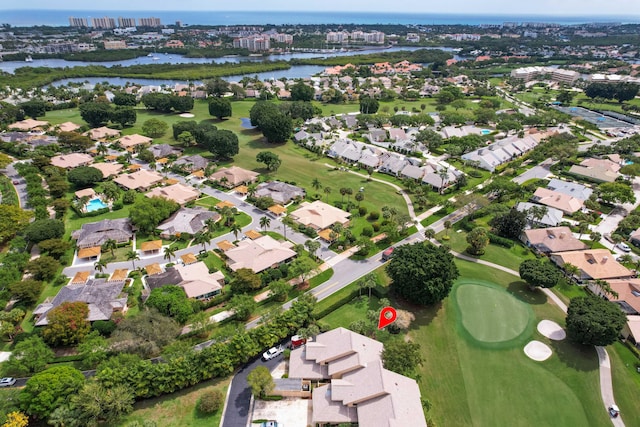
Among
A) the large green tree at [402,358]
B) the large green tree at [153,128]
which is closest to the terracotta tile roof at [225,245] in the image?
the large green tree at [402,358]

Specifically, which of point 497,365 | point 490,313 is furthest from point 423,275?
point 497,365

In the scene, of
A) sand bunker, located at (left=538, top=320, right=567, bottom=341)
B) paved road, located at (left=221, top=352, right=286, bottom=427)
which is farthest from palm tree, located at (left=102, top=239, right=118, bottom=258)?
sand bunker, located at (left=538, top=320, right=567, bottom=341)

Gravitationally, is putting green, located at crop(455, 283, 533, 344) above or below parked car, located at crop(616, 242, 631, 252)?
below

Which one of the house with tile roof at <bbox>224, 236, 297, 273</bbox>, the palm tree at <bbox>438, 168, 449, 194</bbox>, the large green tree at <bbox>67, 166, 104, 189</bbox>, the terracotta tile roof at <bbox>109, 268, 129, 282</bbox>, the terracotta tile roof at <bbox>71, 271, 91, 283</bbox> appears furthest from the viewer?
the palm tree at <bbox>438, 168, 449, 194</bbox>

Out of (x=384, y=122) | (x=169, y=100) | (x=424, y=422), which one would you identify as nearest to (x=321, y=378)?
(x=424, y=422)

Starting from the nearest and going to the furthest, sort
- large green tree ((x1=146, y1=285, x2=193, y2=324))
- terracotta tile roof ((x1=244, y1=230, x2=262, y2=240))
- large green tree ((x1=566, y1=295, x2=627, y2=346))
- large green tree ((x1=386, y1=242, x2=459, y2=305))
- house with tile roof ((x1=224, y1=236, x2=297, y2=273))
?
large green tree ((x1=566, y1=295, x2=627, y2=346)) < large green tree ((x1=146, y1=285, x2=193, y2=324)) < large green tree ((x1=386, y1=242, x2=459, y2=305)) < house with tile roof ((x1=224, y1=236, x2=297, y2=273)) < terracotta tile roof ((x1=244, y1=230, x2=262, y2=240))

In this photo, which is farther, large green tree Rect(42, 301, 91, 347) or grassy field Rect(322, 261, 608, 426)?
large green tree Rect(42, 301, 91, 347)

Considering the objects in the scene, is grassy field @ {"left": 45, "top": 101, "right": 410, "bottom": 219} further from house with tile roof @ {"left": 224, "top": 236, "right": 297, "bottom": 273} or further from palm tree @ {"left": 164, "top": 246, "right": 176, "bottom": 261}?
palm tree @ {"left": 164, "top": 246, "right": 176, "bottom": 261}

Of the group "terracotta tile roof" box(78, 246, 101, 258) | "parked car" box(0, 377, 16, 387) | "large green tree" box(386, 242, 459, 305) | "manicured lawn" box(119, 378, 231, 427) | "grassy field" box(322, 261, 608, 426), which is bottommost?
"grassy field" box(322, 261, 608, 426)
